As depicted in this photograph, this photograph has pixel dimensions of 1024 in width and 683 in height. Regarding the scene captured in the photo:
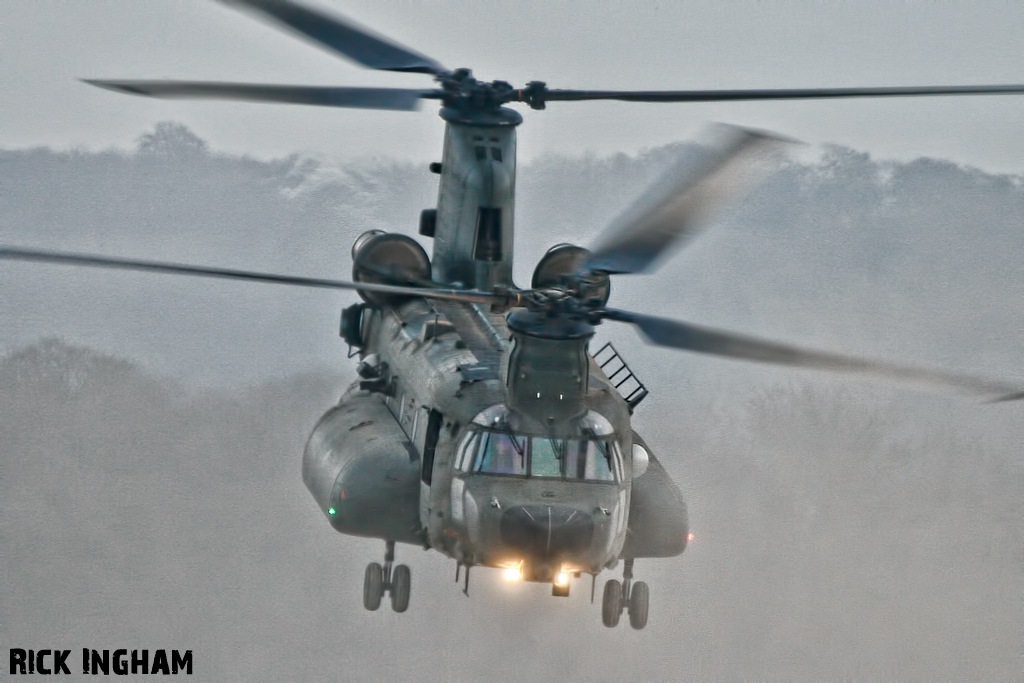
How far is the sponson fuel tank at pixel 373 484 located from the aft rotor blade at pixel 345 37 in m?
4.84

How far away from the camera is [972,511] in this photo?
35938mm

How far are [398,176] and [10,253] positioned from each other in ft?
77.5

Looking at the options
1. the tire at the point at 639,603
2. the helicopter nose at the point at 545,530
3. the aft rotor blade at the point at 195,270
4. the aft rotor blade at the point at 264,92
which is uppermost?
the aft rotor blade at the point at 264,92

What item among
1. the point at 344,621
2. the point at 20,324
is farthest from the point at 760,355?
the point at 20,324

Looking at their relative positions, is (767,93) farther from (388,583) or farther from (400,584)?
(388,583)

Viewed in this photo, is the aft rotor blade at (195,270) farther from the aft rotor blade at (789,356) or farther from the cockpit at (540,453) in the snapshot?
the aft rotor blade at (789,356)

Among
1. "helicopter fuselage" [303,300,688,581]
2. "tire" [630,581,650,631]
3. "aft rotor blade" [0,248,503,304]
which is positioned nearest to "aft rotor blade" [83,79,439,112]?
"aft rotor blade" [0,248,503,304]

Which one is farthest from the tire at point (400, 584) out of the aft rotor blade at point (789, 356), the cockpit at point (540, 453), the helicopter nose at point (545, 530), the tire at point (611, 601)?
the aft rotor blade at point (789, 356)

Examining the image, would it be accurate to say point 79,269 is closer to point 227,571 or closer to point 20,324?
point 20,324

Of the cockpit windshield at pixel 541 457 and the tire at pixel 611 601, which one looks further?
the tire at pixel 611 601

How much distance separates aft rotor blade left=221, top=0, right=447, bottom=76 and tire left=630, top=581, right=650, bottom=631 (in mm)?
7494

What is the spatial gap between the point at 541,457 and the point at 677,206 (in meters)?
3.26

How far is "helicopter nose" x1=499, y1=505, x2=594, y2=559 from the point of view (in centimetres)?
2023

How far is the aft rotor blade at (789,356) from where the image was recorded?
57.8 ft
